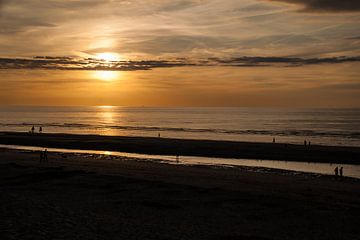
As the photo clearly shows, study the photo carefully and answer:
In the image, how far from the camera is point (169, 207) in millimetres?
18578

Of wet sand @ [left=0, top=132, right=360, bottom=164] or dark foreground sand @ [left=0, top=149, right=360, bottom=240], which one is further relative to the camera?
wet sand @ [left=0, top=132, right=360, bottom=164]

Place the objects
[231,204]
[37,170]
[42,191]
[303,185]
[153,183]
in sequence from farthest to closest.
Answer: [37,170], [303,185], [153,183], [42,191], [231,204]

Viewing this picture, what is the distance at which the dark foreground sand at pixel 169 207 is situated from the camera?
47.3ft

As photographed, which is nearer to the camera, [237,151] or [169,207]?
[169,207]

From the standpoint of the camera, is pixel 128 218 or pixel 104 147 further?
pixel 104 147

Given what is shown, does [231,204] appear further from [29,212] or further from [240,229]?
[29,212]

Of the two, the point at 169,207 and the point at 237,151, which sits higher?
the point at 237,151

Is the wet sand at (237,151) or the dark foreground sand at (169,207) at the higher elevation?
the wet sand at (237,151)

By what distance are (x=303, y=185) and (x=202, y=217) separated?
11991mm

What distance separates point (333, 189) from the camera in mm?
25438

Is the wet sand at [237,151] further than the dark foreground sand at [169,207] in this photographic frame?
Yes

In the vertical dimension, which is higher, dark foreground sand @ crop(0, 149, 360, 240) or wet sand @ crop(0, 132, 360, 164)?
wet sand @ crop(0, 132, 360, 164)

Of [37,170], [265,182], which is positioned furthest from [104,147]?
[265,182]

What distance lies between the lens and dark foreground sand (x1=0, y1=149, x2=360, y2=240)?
14.4m
